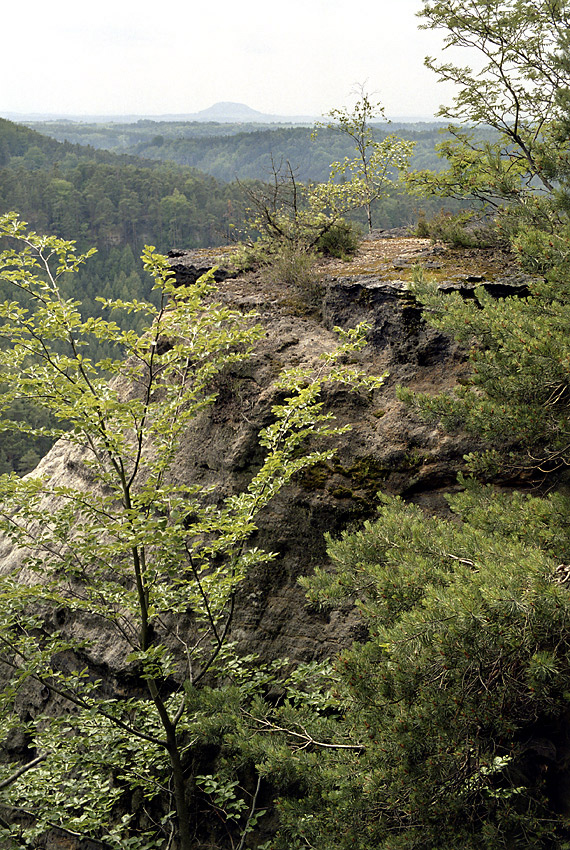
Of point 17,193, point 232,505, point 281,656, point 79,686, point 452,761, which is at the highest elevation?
point 17,193

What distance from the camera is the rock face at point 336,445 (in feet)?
18.0

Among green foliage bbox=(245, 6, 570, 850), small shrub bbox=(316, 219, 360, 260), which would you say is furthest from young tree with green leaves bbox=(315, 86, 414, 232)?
green foliage bbox=(245, 6, 570, 850)

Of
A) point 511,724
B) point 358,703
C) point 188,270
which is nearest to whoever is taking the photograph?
point 511,724

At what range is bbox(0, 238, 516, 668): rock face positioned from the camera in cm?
549

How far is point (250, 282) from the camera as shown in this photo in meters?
8.41

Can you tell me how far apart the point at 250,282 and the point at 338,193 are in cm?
290

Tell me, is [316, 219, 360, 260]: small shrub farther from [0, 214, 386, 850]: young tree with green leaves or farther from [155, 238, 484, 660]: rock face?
[0, 214, 386, 850]: young tree with green leaves

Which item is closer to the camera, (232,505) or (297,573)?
(232,505)

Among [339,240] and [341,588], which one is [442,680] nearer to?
[341,588]

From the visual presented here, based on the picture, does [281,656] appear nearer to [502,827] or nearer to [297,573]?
[297,573]

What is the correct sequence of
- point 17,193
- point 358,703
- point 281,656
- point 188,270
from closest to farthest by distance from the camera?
1. point 358,703
2. point 281,656
3. point 188,270
4. point 17,193

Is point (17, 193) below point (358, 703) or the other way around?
the other way around

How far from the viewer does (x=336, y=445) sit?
5.90m

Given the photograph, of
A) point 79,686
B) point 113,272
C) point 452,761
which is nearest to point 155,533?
point 79,686
